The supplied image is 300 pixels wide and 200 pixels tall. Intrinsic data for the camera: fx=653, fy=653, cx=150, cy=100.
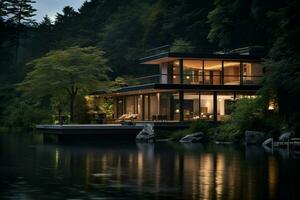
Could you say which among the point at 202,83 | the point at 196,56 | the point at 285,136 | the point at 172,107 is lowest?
the point at 285,136

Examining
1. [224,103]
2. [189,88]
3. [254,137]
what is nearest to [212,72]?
[224,103]

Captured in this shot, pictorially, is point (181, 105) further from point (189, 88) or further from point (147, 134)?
point (147, 134)

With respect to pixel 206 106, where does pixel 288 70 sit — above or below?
above

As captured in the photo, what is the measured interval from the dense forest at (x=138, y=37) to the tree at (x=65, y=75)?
0.71 ft

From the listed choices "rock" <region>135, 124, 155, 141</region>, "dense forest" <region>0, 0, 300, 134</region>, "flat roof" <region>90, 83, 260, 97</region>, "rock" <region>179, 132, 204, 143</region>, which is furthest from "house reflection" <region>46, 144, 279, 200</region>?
"flat roof" <region>90, 83, 260, 97</region>

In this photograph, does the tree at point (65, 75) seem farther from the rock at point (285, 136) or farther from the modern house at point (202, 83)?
the rock at point (285, 136)

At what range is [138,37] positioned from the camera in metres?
92.2

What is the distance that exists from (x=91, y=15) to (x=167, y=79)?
5980 centimetres

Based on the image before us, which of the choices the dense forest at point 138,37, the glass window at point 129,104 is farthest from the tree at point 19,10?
the glass window at point 129,104

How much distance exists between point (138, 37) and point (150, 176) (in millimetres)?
70102

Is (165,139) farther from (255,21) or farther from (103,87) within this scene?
(255,21)

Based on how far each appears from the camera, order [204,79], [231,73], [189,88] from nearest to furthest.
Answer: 1. [189,88]
2. [204,79]
3. [231,73]

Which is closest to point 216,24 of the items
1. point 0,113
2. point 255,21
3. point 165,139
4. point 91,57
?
point 255,21

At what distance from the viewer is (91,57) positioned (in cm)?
6606
